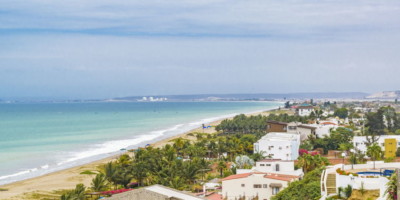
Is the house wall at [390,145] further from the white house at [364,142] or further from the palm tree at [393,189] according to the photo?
the palm tree at [393,189]

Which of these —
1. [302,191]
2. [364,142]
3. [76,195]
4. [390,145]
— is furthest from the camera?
[364,142]

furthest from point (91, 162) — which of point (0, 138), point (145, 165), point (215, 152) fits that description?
point (0, 138)

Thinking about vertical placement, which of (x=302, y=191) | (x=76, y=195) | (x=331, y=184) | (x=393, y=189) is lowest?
(x=76, y=195)

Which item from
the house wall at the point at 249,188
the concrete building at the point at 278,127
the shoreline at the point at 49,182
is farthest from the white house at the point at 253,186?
the concrete building at the point at 278,127

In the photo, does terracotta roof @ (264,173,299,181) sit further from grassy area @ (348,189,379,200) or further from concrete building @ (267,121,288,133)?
concrete building @ (267,121,288,133)

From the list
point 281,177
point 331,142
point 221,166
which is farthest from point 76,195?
point 331,142

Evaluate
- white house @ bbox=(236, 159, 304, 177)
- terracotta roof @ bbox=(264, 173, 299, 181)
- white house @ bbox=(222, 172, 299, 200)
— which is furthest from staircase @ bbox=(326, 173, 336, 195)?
white house @ bbox=(236, 159, 304, 177)

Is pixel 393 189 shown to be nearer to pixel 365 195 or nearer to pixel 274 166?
pixel 365 195
